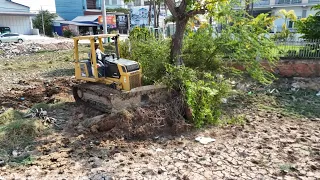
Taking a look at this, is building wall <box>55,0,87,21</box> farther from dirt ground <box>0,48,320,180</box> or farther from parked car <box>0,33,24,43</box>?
dirt ground <box>0,48,320,180</box>

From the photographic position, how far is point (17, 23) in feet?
118

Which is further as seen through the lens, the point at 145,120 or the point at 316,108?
the point at 316,108

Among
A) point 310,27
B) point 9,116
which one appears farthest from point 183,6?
point 310,27

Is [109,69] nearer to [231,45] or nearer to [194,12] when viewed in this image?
[194,12]

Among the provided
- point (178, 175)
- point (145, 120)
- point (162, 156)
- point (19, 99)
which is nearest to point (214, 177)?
point (178, 175)

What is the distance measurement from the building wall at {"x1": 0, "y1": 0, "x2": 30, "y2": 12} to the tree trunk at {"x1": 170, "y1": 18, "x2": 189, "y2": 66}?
3290cm

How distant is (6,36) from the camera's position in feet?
91.2

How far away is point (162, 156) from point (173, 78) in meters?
2.28

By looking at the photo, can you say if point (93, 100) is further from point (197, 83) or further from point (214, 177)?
point (214, 177)

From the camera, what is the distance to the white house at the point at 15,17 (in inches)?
1348

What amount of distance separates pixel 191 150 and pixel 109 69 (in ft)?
10.2

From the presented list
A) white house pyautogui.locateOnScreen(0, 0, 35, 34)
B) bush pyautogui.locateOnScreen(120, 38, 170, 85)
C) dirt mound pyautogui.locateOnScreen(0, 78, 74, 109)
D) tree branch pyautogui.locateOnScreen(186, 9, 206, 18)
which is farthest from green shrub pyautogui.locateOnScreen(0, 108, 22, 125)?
white house pyautogui.locateOnScreen(0, 0, 35, 34)

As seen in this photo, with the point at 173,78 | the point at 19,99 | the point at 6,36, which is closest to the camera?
the point at 173,78

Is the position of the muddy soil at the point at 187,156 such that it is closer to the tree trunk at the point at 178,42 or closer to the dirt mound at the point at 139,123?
the dirt mound at the point at 139,123
